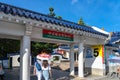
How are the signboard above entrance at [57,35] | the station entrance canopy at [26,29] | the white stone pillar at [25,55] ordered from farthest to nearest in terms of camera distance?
1. the signboard above entrance at [57,35]
2. the white stone pillar at [25,55]
3. the station entrance canopy at [26,29]

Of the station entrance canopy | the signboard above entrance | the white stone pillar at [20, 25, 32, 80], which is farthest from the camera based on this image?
the signboard above entrance

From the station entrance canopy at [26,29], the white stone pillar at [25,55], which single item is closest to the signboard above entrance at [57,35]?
the station entrance canopy at [26,29]

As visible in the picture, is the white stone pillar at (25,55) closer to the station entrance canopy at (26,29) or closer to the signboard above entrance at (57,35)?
the station entrance canopy at (26,29)

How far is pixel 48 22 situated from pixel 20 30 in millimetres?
1796

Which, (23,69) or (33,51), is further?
(33,51)

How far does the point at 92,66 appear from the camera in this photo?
68.5 ft

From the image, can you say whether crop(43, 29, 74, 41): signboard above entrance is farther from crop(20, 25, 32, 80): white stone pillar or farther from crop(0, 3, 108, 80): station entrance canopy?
crop(20, 25, 32, 80): white stone pillar

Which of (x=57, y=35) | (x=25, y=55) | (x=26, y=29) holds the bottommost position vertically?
(x=25, y=55)

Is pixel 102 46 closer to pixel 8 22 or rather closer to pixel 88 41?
pixel 88 41

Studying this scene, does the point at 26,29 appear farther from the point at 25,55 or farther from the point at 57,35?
the point at 57,35

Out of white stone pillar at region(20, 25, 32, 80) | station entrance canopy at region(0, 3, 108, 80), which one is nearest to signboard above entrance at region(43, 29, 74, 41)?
station entrance canopy at region(0, 3, 108, 80)

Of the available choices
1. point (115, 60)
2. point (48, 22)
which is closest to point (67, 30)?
point (48, 22)

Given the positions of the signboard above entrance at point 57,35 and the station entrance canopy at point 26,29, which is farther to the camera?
the signboard above entrance at point 57,35

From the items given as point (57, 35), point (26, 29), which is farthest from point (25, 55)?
point (57, 35)
